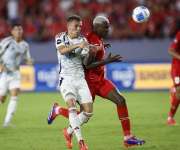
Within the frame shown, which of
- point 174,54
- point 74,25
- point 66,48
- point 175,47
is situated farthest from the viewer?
point 175,47

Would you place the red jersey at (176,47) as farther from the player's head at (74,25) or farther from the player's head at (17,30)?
the player's head at (74,25)

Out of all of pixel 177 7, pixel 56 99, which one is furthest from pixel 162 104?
pixel 177 7

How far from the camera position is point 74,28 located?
1016cm

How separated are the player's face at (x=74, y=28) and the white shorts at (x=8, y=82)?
4069mm

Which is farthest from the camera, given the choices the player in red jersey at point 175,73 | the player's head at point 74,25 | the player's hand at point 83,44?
the player in red jersey at point 175,73

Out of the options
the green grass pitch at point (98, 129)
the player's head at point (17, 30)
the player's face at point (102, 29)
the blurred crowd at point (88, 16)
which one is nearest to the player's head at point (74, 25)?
the player's face at point (102, 29)

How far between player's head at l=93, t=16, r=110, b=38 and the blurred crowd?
13.7 metres

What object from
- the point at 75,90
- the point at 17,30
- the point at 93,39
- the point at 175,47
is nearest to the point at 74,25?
the point at 93,39

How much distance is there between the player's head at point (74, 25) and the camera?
1009 cm

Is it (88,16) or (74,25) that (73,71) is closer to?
(74,25)

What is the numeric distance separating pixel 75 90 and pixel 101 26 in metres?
1.21

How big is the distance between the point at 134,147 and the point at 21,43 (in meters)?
4.53

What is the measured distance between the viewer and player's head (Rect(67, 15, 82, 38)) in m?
10.1

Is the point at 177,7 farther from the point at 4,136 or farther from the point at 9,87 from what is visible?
the point at 4,136
